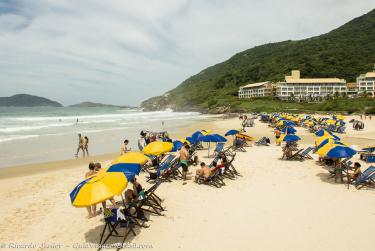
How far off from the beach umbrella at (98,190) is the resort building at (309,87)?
109 metres

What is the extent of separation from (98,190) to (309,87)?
4760 inches

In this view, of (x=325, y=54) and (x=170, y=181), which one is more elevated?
(x=325, y=54)

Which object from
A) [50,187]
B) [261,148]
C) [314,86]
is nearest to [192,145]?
[261,148]

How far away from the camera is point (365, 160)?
12.7 meters

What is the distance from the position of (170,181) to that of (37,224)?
461cm

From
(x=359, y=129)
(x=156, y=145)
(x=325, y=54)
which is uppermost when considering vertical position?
(x=325, y=54)

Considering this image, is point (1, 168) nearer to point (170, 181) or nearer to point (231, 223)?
point (170, 181)

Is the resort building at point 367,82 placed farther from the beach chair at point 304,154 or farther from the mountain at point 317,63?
the beach chair at point 304,154

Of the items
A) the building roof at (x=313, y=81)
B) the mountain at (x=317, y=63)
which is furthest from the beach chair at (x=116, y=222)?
the building roof at (x=313, y=81)

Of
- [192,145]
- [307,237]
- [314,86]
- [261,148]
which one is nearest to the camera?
[307,237]

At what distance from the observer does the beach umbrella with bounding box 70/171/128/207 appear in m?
5.12

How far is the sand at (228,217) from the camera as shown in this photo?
18.7 feet

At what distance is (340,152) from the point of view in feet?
29.8

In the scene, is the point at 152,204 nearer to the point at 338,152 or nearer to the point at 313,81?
the point at 338,152
